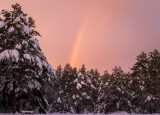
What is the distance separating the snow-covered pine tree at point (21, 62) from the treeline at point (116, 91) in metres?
16.5

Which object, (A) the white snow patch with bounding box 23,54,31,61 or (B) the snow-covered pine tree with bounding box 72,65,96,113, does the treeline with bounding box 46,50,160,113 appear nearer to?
(B) the snow-covered pine tree with bounding box 72,65,96,113

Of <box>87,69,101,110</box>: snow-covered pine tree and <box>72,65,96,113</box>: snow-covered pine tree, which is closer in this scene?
<box>72,65,96,113</box>: snow-covered pine tree

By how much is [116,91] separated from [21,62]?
130 feet

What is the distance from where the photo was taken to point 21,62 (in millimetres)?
28141

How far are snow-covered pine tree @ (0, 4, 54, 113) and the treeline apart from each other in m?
16.5

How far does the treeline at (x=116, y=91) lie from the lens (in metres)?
64.9

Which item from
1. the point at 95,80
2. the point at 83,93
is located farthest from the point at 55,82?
the point at 95,80

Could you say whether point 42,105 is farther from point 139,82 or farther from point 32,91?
point 139,82

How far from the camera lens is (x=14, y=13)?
30.5 meters

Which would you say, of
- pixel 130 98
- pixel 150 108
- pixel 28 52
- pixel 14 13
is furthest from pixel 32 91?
pixel 130 98

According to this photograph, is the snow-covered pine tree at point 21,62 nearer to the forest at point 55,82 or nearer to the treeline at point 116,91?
the forest at point 55,82

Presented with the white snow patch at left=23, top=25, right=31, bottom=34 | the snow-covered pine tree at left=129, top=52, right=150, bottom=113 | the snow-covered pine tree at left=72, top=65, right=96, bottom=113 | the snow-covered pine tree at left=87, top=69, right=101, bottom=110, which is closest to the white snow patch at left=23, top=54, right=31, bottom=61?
the white snow patch at left=23, top=25, right=31, bottom=34

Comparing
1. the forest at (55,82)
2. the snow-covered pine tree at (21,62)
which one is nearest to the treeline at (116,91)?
the forest at (55,82)

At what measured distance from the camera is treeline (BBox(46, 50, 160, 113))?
64875mm
